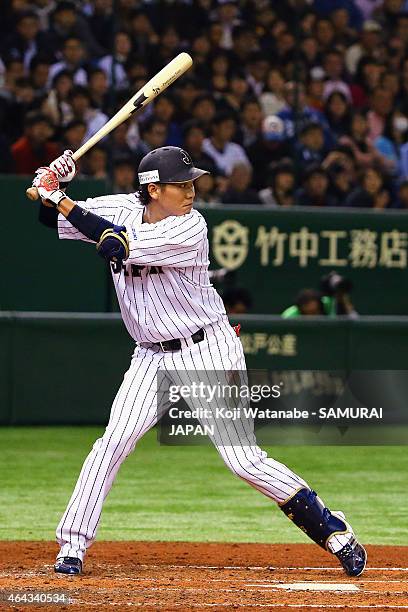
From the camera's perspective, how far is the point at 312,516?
5.65 metres

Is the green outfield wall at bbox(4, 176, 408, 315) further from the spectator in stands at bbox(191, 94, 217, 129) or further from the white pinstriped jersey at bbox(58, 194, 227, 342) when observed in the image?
the white pinstriped jersey at bbox(58, 194, 227, 342)

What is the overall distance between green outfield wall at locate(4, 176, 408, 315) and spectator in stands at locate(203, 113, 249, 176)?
473 millimetres

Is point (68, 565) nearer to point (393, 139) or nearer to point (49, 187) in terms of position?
point (49, 187)

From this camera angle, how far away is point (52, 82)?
40.4ft

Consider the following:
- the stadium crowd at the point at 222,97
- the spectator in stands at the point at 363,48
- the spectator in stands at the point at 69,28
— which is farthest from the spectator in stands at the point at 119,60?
the spectator in stands at the point at 363,48

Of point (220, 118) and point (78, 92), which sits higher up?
point (78, 92)

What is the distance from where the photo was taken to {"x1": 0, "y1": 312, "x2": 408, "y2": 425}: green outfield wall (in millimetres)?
11180

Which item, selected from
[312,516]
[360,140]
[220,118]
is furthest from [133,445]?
[360,140]

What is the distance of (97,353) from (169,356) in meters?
5.75

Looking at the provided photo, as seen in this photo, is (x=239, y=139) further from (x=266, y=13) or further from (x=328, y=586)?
(x=328, y=586)

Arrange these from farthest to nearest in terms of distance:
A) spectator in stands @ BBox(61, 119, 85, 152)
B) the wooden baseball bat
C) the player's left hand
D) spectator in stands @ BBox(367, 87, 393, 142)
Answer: spectator in stands @ BBox(367, 87, 393, 142), spectator in stands @ BBox(61, 119, 85, 152), the wooden baseball bat, the player's left hand

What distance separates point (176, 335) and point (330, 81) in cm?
907

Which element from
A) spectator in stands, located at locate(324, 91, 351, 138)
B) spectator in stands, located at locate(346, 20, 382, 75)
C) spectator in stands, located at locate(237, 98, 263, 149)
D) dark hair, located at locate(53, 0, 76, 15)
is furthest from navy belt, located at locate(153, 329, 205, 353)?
spectator in stands, located at locate(346, 20, 382, 75)

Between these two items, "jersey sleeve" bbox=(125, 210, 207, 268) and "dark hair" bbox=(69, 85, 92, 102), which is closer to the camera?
"jersey sleeve" bbox=(125, 210, 207, 268)
